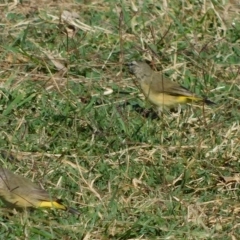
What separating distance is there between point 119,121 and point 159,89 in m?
1.04

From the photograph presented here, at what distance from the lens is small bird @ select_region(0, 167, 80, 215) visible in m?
7.07

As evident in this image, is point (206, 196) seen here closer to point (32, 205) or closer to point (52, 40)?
point (32, 205)

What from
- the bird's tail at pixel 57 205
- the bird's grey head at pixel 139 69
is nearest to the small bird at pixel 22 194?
the bird's tail at pixel 57 205

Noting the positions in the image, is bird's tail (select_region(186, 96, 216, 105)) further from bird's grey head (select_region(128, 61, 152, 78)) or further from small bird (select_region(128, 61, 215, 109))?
bird's grey head (select_region(128, 61, 152, 78))

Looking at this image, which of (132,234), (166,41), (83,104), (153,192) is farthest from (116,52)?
(132,234)

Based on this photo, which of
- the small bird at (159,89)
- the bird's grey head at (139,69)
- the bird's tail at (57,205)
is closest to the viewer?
the bird's tail at (57,205)

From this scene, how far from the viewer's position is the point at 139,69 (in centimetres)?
966

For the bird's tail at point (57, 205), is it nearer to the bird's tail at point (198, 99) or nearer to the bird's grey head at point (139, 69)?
the bird's tail at point (198, 99)

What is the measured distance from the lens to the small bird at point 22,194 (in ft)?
23.2

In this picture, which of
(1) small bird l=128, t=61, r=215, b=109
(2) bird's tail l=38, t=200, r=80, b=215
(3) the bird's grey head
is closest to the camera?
(2) bird's tail l=38, t=200, r=80, b=215

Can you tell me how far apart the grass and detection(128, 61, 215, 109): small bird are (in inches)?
4.3

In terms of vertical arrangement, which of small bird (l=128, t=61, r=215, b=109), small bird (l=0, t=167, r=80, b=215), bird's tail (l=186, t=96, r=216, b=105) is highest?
small bird (l=0, t=167, r=80, b=215)

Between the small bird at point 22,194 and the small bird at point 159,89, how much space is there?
227 cm

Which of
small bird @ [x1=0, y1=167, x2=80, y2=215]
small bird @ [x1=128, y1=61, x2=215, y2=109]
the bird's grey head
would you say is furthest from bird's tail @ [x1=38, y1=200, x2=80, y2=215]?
the bird's grey head
